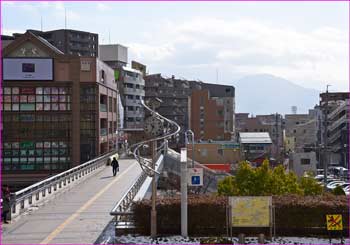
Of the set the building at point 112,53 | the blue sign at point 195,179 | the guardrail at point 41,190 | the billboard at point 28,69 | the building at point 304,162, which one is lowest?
the building at point 304,162

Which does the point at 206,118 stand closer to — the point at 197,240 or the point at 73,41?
the point at 73,41

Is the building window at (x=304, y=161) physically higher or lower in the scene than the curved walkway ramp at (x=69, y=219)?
lower

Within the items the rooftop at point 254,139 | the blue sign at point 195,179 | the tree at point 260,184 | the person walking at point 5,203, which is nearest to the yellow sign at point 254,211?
the blue sign at point 195,179

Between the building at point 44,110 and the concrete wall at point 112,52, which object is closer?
the building at point 44,110

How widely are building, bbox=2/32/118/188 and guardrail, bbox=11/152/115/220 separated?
16.7 metres

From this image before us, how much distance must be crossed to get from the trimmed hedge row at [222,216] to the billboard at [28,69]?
36.6 metres

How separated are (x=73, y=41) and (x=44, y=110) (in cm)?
5430

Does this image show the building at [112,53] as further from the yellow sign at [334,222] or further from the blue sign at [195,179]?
the yellow sign at [334,222]

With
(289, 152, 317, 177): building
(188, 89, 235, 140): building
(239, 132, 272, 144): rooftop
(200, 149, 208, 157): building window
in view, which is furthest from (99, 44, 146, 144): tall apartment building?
(289, 152, 317, 177): building

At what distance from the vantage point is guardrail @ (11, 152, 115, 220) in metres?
19.0

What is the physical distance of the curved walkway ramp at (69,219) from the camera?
1506 centimetres

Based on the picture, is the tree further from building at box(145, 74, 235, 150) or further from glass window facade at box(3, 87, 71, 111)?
building at box(145, 74, 235, 150)

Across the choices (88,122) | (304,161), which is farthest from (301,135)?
(88,122)

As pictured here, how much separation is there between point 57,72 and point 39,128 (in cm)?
550
